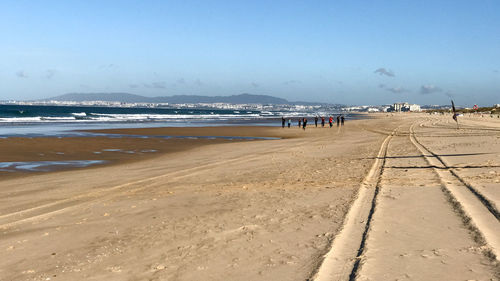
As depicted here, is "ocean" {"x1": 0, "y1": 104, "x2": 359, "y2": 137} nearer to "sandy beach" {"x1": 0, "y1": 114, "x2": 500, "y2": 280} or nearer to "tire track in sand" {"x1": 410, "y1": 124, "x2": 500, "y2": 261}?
"sandy beach" {"x1": 0, "y1": 114, "x2": 500, "y2": 280}

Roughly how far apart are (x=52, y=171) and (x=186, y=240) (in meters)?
11.4

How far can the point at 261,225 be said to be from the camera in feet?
22.9

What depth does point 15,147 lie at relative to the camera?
24.1 m

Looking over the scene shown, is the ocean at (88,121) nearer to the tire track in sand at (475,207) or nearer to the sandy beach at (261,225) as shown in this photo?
the sandy beach at (261,225)

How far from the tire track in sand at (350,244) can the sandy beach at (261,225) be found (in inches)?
0.8

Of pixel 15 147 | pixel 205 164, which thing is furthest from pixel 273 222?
pixel 15 147

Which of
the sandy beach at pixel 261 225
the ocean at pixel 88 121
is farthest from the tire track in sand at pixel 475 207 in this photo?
the ocean at pixel 88 121

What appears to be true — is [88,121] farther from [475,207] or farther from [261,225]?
[475,207]

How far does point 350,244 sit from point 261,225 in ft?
5.68

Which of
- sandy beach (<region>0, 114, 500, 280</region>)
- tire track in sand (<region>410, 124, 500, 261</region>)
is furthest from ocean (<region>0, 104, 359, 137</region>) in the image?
tire track in sand (<region>410, 124, 500, 261</region>)

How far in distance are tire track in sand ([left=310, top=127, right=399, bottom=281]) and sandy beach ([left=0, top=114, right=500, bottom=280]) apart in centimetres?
2

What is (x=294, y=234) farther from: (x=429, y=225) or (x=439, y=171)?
(x=439, y=171)

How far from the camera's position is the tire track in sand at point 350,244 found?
15.5 ft

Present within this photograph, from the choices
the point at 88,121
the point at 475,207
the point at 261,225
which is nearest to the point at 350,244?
the point at 261,225
